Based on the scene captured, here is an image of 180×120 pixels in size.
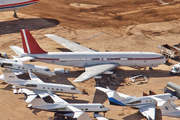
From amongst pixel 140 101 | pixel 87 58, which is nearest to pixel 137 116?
pixel 140 101

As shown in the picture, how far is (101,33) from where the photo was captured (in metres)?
74.9

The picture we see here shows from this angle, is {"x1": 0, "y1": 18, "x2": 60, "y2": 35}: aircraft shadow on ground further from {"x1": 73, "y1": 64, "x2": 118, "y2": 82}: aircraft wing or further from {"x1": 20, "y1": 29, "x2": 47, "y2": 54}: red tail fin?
{"x1": 73, "y1": 64, "x2": 118, "y2": 82}: aircraft wing

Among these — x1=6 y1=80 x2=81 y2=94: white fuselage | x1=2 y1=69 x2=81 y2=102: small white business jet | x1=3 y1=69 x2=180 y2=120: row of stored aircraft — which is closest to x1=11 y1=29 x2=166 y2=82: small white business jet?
x1=2 y1=69 x2=81 y2=102: small white business jet

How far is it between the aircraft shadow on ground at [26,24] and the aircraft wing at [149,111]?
5074 centimetres

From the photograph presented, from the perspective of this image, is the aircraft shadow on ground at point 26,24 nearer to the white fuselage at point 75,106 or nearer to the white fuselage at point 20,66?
the white fuselage at point 20,66

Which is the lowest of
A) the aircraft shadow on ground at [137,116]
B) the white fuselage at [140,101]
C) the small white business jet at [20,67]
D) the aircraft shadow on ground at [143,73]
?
the aircraft shadow on ground at [137,116]

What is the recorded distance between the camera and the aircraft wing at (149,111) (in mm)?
36550

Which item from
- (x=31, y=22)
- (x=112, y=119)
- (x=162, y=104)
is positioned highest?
(x=31, y=22)

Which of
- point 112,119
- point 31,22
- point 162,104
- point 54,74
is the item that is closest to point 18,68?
point 54,74

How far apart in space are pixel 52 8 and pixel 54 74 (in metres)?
56.2

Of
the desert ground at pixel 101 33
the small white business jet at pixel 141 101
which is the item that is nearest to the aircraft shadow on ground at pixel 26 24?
the desert ground at pixel 101 33

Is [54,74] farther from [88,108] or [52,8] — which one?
[52,8]

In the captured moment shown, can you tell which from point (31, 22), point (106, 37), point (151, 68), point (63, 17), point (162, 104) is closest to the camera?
point (162, 104)

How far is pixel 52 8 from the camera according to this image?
97.8 m
